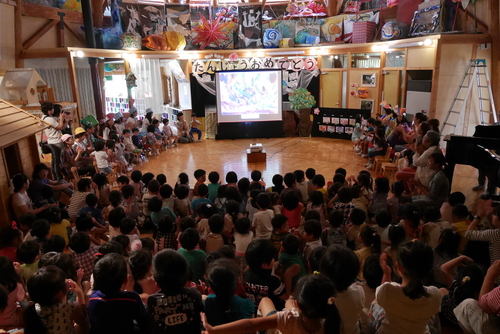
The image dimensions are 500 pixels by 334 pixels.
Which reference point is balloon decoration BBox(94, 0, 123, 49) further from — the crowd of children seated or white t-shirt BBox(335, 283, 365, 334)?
white t-shirt BBox(335, 283, 365, 334)

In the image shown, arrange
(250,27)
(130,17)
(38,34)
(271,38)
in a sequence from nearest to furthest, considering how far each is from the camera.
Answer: (38,34) → (130,17) → (271,38) → (250,27)

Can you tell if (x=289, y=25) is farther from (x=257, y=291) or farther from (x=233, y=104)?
(x=257, y=291)

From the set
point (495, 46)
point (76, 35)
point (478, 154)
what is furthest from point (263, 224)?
point (76, 35)

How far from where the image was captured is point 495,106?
7414 millimetres

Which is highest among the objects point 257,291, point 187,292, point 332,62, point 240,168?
point 332,62

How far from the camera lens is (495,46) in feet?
23.9

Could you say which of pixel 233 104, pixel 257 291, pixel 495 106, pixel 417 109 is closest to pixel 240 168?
pixel 233 104

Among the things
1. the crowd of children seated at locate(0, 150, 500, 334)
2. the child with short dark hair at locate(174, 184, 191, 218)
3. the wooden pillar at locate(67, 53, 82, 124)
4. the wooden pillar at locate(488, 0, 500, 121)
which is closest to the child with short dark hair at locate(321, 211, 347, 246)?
the crowd of children seated at locate(0, 150, 500, 334)

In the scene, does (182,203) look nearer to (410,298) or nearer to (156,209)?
(156,209)

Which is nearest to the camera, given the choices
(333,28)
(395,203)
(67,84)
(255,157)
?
(395,203)

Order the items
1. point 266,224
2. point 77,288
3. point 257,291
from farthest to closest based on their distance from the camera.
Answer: point 266,224 → point 257,291 → point 77,288

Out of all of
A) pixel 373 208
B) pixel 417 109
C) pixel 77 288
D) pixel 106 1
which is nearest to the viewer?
pixel 77 288

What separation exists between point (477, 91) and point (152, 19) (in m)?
8.12

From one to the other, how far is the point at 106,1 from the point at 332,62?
6.23 meters
